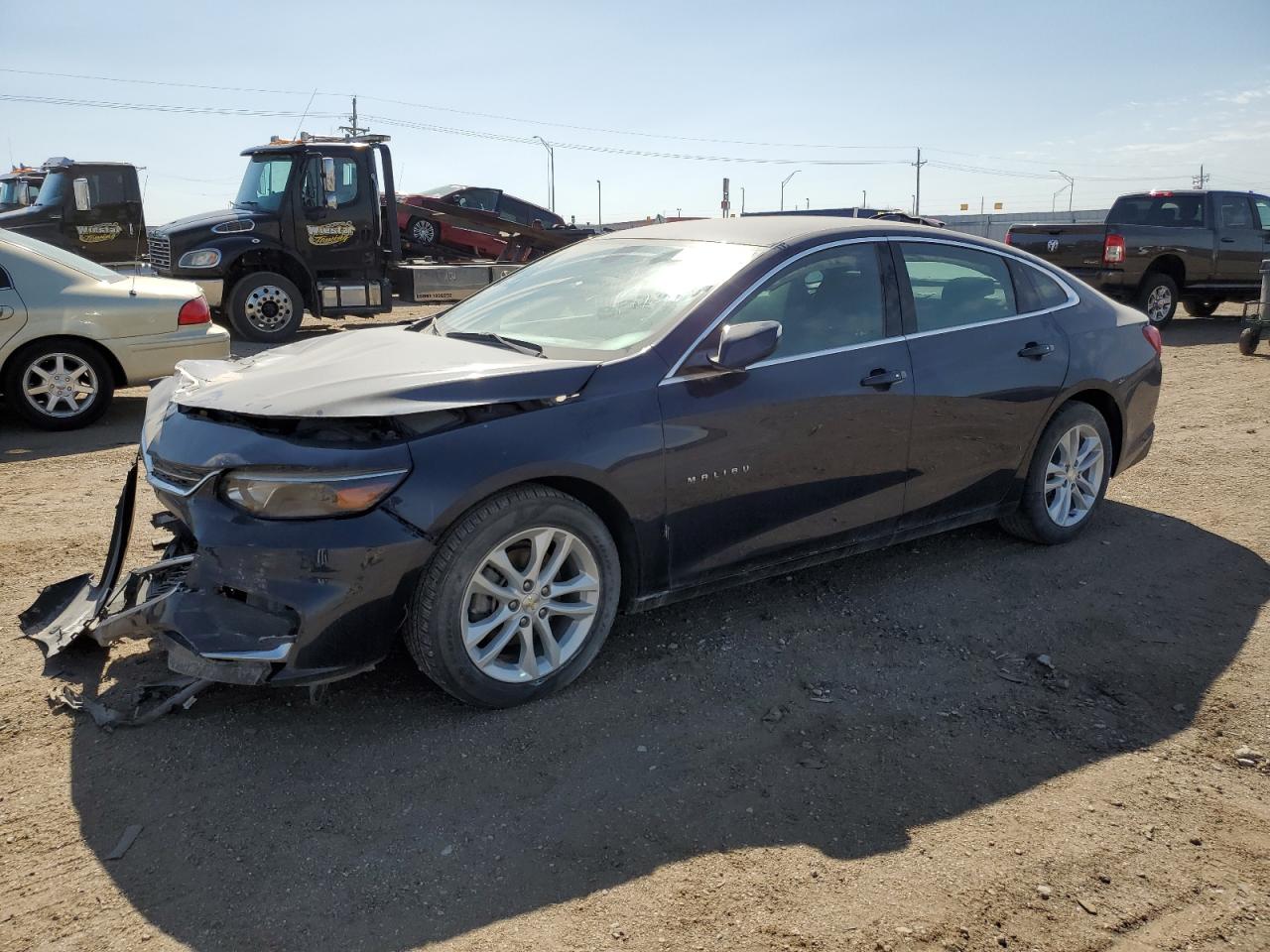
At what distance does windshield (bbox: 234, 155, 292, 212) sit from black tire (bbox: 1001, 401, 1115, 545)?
36.5 ft

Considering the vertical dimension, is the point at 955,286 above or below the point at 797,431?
above

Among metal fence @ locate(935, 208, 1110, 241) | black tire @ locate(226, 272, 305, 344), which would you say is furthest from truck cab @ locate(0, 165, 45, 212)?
metal fence @ locate(935, 208, 1110, 241)

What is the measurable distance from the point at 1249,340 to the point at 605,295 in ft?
35.9

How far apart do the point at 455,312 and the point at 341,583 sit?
2.02m

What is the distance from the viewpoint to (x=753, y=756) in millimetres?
3375

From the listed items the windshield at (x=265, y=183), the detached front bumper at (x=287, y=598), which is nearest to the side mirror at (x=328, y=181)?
the windshield at (x=265, y=183)

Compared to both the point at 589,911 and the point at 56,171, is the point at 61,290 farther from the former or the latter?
the point at 56,171

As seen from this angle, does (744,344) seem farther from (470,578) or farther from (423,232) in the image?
(423,232)

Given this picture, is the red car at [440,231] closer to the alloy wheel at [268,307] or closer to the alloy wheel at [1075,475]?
the alloy wheel at [268,307]

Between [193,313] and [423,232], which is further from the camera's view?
[423,232]

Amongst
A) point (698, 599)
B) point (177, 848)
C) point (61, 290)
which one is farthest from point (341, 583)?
point (61, 290)

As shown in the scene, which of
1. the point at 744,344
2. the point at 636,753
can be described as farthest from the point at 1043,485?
the point at 636,753

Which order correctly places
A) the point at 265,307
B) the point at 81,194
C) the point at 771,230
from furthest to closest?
the point at 81,194
the point at 265,307
the point at 771,230

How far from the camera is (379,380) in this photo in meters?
3.48
